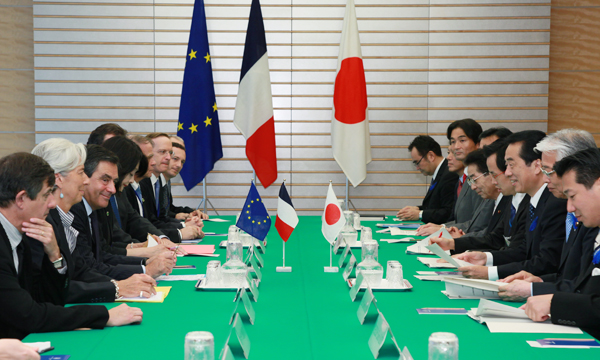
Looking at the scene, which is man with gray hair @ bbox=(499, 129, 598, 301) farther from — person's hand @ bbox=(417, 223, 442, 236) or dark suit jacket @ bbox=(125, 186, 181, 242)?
dark suit jacket @ bbox=(125, 186, 181, 242)

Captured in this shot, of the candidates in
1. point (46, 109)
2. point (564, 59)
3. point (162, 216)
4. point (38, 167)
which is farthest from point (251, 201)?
point (564, 59)

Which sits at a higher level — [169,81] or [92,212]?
[169,81]

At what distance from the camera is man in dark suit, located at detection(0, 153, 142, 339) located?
6.31ft

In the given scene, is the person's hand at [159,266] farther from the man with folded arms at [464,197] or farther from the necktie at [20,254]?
the man with folded arms at [464,197]

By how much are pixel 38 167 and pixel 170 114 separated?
18.0ft

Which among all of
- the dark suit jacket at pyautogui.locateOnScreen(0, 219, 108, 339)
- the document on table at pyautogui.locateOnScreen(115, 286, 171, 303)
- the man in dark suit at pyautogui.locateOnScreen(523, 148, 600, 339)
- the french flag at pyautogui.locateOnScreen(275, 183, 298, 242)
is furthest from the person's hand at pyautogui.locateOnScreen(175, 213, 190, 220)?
the man in dark suit at pyautogui.locateOnScreen(523, 148, 600, 339)

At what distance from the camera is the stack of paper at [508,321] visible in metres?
1.97

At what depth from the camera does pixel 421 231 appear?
4273 mm

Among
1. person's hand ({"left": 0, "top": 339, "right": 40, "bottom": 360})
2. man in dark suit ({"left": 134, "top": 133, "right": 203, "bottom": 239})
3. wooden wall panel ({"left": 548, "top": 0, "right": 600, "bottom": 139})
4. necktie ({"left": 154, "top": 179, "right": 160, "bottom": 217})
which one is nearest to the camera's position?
person's hand ({"left": 0, "top": 339, "right": 40, "bottom": 360})

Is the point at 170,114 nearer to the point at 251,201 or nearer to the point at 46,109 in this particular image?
the point at 46,109

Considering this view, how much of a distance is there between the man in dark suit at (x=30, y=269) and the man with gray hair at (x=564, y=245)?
61.4 inches

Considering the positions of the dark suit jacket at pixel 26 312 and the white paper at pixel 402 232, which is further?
the white paper at pixel 402 232

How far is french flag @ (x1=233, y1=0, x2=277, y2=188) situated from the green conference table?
4.17 m

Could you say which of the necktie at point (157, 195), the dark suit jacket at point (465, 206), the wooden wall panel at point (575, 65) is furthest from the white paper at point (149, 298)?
the wooden wall panel at point (575, 65)
